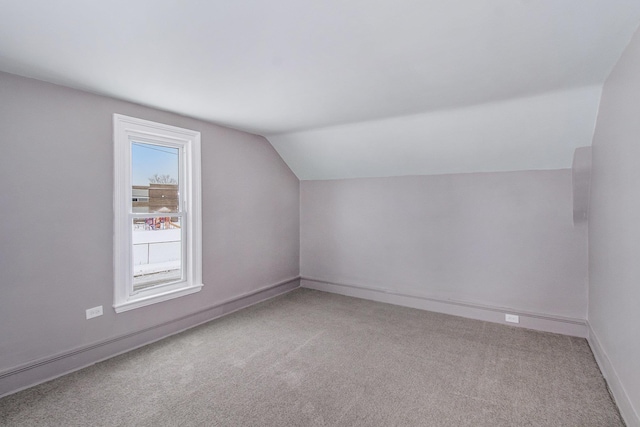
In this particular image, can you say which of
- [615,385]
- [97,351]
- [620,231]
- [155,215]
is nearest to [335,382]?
[615,385]

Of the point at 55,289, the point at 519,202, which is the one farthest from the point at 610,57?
the point at 55,289

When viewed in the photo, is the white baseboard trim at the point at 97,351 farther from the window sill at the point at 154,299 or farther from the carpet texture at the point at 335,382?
the window sill at the point at 154,299

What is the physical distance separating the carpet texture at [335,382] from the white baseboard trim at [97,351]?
77 mm

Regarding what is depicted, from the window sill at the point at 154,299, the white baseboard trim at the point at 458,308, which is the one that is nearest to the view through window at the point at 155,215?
the window sill at the point at 154,299

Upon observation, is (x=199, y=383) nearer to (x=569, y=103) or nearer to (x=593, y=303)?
(x=593, y=303)

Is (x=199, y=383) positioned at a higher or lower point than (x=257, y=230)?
lower

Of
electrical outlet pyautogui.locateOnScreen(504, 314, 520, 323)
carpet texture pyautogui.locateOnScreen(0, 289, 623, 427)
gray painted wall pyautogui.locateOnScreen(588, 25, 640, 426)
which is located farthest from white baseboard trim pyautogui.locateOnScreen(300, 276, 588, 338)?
gray painted wall pyautogui.locateOnScreen(588, 25, 640, 426)

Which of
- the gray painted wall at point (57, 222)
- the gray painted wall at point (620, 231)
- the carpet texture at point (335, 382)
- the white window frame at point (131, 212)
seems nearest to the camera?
the gray painted wall at point (620, 231)

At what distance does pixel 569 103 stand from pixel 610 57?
71cm

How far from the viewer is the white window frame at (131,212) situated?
2916 millimetres

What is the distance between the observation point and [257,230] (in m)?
4.46

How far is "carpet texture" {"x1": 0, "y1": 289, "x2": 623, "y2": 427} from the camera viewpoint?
6.81 feet

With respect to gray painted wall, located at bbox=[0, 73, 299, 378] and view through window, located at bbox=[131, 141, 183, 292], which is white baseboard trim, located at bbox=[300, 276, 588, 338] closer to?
gray painted wall, located at bbox=[0, 73, 299, 378]

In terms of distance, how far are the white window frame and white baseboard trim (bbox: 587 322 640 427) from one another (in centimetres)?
369
